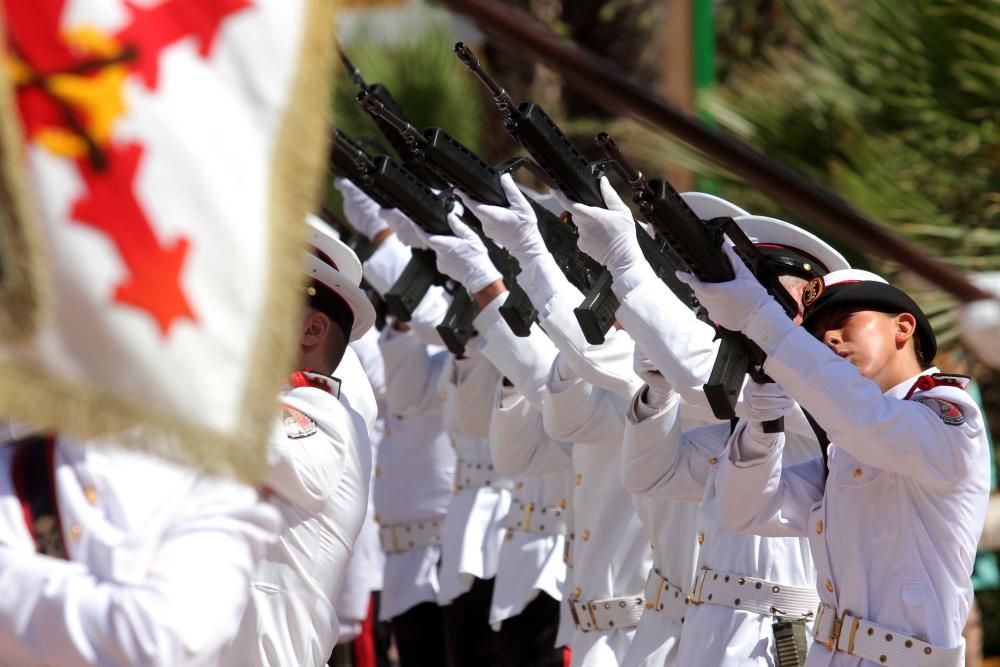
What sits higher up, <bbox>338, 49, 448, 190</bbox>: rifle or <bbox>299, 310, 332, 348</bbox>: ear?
<bbox>338, 49, 448, 190</bbox>: rifle

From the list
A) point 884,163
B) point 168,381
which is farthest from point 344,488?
point 884,163

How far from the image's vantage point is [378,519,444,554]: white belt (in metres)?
6.95

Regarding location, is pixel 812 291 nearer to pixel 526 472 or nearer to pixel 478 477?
pixel 526 472

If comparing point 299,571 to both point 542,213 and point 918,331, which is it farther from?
point 542,213

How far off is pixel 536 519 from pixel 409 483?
1.24 metres

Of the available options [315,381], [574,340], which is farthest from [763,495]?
[315,381]

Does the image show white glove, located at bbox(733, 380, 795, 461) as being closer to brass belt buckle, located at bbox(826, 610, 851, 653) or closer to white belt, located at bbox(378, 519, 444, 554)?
brass belt buckle, located at bbox(826, 610, 851, 653)

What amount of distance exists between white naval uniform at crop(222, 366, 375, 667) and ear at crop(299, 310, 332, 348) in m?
0.21

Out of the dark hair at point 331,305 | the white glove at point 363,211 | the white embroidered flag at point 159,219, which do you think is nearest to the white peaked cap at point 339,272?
the dark hair at point 331,305

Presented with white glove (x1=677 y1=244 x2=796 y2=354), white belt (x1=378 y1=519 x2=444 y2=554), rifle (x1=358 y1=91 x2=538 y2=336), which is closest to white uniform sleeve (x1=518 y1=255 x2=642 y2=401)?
rifle (x1=358 y1=91 x2=538 y2=336)

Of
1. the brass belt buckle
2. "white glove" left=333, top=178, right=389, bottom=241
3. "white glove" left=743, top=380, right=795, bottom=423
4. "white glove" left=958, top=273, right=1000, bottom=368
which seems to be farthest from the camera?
"white glove" left=333, top=178, right=389, bottom=241

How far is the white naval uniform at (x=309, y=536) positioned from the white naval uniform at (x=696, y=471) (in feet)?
2.83

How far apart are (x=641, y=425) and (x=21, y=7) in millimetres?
2596

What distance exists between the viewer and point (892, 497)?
352cm
